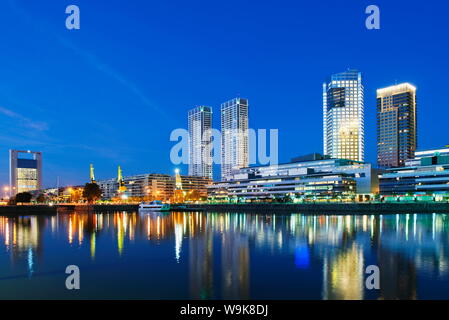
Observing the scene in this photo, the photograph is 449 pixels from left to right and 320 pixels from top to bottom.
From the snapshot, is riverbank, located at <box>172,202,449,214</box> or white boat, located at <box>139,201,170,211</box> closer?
riverbank, located at <box>172,202,449,214</box>

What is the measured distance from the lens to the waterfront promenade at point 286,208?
3772 inches

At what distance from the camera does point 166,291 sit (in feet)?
56.9

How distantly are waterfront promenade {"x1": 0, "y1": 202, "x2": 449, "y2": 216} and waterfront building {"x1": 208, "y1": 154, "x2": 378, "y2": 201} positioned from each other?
3317 centimetres

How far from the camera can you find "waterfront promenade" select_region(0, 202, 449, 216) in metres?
95.8

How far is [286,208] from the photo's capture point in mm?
113875

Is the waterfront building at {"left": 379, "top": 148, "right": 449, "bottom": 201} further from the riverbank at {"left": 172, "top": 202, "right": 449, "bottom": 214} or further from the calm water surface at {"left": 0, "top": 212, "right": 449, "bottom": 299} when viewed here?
the calm water surface at {"left": 0, "top": 212, "right": 449, "bottom": 299}

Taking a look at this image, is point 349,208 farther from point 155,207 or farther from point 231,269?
point 231,269

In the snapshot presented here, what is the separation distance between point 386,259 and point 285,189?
13324 cm

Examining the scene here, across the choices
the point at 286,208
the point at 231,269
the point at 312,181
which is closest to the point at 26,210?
the point at 286,208

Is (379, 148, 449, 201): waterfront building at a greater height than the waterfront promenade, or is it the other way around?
(379, 148, 449, 201): waterfront building

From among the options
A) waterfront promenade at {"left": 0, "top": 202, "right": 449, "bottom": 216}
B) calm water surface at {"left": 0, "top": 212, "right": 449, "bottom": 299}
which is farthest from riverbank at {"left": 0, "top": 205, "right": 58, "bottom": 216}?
calm water surface at {"left": 0, "top": 212, "right": 449, "bottom": 299}

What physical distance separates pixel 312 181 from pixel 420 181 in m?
40.6
